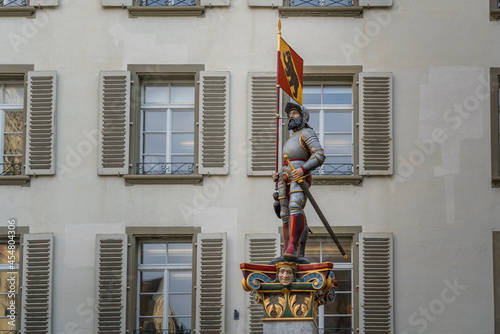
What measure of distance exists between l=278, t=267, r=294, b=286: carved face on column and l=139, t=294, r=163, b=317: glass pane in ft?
18.8

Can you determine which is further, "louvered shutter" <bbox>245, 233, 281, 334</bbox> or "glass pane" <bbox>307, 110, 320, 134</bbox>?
"glass pane" <bbox>307, 110, 320, 134</bbox>

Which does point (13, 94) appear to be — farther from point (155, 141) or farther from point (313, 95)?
point (313, 95)

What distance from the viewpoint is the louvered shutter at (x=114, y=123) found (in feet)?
71.0

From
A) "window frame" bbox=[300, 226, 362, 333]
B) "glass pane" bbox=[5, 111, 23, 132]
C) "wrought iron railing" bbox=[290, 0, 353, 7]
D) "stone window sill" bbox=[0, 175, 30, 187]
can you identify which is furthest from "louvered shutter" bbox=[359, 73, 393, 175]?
"glass pane" bbox=[5, 111, 23, 132]

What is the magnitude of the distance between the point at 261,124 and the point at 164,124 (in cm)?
169

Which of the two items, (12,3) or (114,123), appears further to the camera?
(12,3)

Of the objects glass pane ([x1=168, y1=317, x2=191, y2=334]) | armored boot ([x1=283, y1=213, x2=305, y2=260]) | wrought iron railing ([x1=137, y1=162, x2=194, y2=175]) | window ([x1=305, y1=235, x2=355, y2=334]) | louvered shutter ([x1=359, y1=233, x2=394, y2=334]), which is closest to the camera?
armored boot ([x1=283, y1=213, x2=305, y2=260])

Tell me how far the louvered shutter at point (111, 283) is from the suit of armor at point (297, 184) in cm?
511

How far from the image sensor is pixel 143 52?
72.4 feet

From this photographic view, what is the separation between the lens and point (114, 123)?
2175 centimetres

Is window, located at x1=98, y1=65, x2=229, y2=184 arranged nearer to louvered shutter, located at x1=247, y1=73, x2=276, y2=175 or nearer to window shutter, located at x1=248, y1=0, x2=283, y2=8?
louvered shutter, located at x1=247, y1=73, x2=276, y2=175

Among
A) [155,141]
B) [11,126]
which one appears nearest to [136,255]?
[155,141]

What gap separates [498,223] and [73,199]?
6786mm

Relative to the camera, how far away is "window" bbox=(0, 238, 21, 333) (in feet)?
70.6
